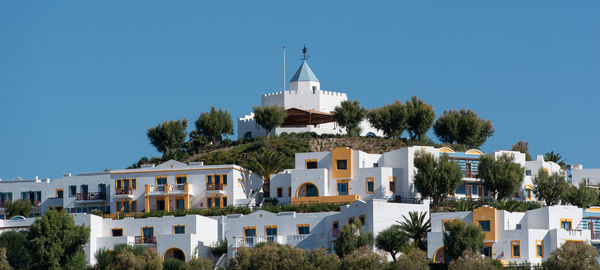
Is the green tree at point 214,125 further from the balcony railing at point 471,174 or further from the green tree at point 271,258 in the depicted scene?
the green tree at point 271,258

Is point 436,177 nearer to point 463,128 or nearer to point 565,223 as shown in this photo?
point 565,223

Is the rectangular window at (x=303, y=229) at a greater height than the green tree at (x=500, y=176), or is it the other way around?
the green tree at (x=500, y=176)

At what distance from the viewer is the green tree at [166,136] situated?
118m

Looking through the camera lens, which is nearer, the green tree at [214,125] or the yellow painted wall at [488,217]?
the yellow painted wall at [488,217]

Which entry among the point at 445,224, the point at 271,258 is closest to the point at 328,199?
the point at 445,224

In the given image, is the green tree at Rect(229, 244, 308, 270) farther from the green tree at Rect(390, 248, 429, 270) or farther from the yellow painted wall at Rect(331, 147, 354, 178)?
the yellow painted wall at Rect(331, 147, 354, 178)

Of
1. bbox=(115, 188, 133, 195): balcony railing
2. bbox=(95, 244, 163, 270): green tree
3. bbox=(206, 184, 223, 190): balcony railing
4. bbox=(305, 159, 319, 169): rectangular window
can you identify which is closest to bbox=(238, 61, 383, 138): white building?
bbox=(305, 159, 319, 169): rectangular window

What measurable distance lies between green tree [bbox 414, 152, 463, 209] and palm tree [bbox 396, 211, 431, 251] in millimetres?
5948

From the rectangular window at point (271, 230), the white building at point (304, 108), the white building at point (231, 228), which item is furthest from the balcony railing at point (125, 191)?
the white building at point (304, 108)

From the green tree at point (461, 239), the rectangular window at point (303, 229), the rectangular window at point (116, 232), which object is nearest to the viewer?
the green tree at point (461, 239)

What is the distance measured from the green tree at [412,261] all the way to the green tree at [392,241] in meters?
3.29

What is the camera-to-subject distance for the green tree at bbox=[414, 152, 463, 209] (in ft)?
319

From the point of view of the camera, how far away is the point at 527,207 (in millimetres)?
97250

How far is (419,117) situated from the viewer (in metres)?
115
